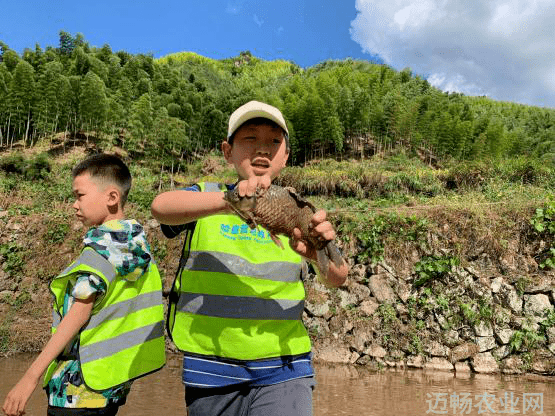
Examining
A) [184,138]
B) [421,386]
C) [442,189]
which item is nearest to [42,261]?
[421,386]

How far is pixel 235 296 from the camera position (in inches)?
55.7

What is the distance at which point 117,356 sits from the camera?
64.6 inches

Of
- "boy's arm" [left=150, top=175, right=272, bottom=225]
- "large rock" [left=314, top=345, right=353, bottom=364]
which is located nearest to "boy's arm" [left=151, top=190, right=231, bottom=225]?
"boy's arm" [left=150, top=175, right=272, bottom=225]

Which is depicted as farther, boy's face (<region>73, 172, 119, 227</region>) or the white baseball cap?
boy's face (<region>73, 172, 119, 227</region>)

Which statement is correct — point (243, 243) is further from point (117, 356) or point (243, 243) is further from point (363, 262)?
point (363, 262)

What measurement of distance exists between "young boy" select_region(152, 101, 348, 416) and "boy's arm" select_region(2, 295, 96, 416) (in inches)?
13.8

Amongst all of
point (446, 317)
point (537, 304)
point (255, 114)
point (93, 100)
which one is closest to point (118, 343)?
point (255, 114)

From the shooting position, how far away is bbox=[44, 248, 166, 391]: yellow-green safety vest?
5.17ft

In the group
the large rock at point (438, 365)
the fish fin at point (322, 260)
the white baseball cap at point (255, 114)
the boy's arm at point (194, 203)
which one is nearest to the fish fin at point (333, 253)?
the fish fin at point (322, 260)

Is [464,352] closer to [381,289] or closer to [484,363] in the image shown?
[484,363]

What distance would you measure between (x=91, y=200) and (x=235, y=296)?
0.86 metres

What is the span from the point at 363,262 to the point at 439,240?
1497 millimetres

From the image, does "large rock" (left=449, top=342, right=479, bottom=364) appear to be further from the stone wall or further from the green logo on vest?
the green logo on vest

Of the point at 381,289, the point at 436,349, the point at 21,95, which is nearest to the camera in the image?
the point at 436,349
